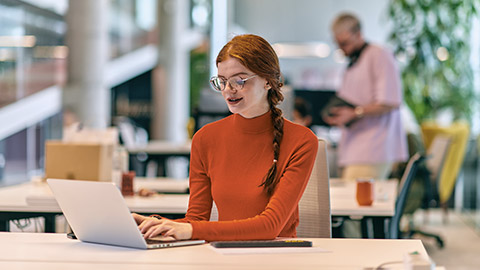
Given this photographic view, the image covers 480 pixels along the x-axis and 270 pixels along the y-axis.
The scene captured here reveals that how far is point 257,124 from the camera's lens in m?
1.96

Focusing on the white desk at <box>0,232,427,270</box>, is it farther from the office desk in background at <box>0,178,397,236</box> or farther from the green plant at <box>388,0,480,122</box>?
the green plant at <box>388,0,480,122</box>

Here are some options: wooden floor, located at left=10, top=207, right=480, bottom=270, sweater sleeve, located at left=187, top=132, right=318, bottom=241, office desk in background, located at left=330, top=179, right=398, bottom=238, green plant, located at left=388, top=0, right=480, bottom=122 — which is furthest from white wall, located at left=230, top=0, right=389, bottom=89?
sweater sleeve, located at left=187, top=132, right=318, bottom=241

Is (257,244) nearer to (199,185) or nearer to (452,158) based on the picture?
(199,185)

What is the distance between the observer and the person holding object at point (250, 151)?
6.14 ft

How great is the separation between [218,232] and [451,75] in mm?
6299

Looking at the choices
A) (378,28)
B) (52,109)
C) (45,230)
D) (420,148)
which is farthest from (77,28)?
(378,28)

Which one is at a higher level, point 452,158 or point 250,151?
point 250,151

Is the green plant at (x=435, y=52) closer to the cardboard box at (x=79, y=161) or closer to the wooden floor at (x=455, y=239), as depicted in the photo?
the wooden floor at (x=455, y=239)

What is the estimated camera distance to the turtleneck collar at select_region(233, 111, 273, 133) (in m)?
1.96

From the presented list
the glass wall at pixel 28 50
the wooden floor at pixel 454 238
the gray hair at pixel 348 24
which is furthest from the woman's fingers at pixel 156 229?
the glass wall at pixel 28 50

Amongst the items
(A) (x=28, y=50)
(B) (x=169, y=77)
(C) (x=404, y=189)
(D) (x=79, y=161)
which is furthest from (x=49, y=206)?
(B) (x=169, y=77)

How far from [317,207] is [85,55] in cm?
629

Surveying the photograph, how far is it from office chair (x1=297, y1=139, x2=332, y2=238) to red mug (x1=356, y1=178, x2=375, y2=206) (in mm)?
354

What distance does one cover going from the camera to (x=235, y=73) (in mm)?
1898
